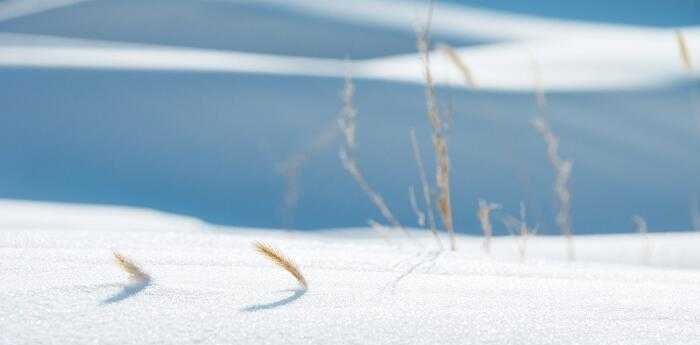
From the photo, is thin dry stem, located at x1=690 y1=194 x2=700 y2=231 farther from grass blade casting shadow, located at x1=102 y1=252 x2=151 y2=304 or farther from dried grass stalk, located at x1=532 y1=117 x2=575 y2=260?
grass blade casting shadow, located at x1=102 y1=252 x2=151 y2=304

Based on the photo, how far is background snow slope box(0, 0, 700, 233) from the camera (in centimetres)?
369

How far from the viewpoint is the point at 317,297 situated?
1210 millimetres

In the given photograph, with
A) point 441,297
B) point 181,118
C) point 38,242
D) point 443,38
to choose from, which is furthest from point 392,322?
point 443,38

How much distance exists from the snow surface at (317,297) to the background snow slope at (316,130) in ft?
6.25

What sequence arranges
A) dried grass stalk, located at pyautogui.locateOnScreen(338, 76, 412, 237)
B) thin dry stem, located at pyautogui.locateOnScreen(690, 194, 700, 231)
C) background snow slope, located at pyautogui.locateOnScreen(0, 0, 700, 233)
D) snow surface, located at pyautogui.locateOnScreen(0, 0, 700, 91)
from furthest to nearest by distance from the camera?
1. snow surface, located at pyautogui.locateOnScreen(0, 0, 700, 91)
2. background snow slope, located at pyautogui.locateOnScreen(0, 0, 700, 233)
3. thin dry stem, located at pyautogui.locateOnScreen(690, 194, 700, 231)
4. dried grass stalk, located at pyautogui.locateOnScreen(338, 76, 412, 237)

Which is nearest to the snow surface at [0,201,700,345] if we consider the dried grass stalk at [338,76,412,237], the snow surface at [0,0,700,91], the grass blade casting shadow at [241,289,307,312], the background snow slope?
the grass blade casting shadow at [241,289,307,312]

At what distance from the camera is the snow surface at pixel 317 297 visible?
40.9 inches

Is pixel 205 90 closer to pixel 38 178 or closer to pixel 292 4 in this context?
pixel 38 178

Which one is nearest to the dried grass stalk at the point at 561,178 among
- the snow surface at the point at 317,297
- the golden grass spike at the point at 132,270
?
the snow surface at the point at 317,297

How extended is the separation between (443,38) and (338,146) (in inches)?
76.7

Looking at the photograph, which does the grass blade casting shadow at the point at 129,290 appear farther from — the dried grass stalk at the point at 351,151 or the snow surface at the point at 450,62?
the snow surface at the point at 450,62

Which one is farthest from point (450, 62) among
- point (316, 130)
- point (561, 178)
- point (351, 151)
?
point (351, 151)

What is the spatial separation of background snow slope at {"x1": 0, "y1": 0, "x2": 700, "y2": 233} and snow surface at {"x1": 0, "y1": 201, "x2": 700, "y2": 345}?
1.90 m

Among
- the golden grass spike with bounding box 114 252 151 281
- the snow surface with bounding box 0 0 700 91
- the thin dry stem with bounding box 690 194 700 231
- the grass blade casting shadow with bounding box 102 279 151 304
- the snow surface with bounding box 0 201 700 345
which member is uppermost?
the snow surface with bounding box 0 0 700 91
